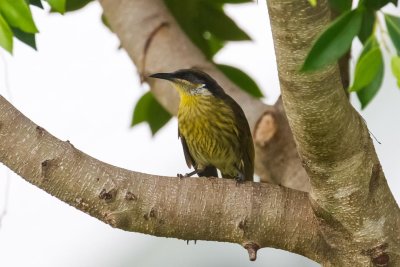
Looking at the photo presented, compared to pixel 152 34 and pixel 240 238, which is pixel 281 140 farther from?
pixel 240 238

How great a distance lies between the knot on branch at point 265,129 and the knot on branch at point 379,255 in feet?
3.08

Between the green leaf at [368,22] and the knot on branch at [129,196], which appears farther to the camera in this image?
the knot on branch at [129,196]

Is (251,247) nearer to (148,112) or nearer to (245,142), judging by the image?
(245,142)

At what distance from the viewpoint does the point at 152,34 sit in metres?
3.71

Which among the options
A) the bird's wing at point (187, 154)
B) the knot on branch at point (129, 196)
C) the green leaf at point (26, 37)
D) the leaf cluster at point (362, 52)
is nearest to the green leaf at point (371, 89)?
the leaf cluster at point (362, 52)

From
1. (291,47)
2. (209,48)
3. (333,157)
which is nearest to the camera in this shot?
(291,47)

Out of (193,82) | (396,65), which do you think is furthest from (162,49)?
(396,65)

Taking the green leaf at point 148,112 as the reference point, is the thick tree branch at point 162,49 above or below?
above

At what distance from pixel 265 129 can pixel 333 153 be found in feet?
3.55

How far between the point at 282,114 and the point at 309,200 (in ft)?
2.74

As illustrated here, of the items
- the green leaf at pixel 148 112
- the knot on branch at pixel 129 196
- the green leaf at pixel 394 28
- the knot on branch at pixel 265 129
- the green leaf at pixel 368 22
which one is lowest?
the green leaf at pixel 148 112

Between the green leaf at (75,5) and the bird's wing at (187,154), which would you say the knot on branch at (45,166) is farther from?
the bird's wing at (187,154)

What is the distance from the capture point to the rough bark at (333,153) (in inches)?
84.6

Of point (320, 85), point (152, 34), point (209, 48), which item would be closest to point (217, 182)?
point (320, 85)
